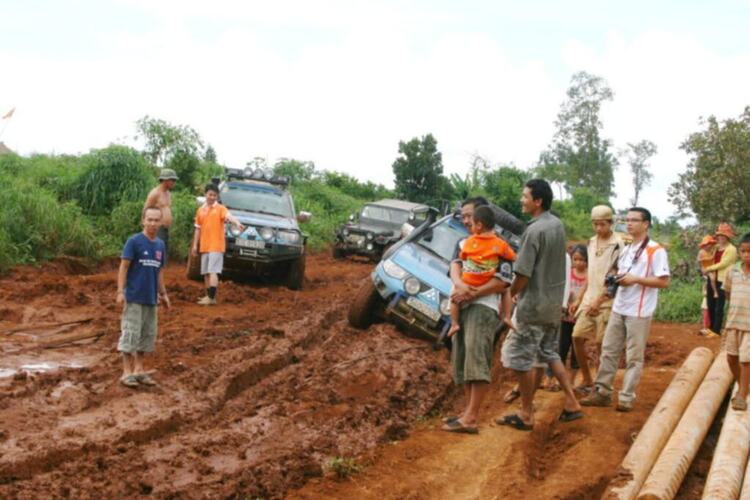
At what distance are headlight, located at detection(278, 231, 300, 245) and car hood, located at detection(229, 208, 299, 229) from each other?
10cm

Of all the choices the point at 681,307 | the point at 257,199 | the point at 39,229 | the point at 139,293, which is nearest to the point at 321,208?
the point at 257,199

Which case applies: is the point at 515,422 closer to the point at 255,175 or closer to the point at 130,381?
the point at 130,381

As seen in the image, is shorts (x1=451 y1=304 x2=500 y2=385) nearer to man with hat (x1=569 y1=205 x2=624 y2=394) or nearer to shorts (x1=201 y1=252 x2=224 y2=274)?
man with hat (x1=569 y1=205 x2=624 y2=394)

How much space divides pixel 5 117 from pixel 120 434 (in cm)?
1862

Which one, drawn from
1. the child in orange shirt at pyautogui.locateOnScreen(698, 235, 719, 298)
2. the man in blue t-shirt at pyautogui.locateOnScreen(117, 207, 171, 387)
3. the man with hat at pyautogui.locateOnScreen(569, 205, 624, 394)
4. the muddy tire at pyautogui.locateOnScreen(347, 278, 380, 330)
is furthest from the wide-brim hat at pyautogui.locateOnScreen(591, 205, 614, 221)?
the child in orange shirt at pyautogui.locateOnScreen(698, 235, 719, 298)

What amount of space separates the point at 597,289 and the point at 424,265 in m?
2.55

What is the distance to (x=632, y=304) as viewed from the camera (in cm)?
694

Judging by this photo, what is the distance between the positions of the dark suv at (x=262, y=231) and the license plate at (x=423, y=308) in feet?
13.6

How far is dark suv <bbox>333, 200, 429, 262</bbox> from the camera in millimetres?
20688

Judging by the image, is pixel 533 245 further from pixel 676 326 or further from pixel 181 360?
pixel 676 326

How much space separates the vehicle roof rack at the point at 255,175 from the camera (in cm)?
1486

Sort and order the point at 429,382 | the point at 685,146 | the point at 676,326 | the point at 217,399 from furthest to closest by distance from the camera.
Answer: the point at 685,146 < the point at 676,326 < the point at 429,382 < the point at 217,399

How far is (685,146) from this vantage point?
18.5 metres

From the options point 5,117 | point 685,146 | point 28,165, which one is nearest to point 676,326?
point 685,146
